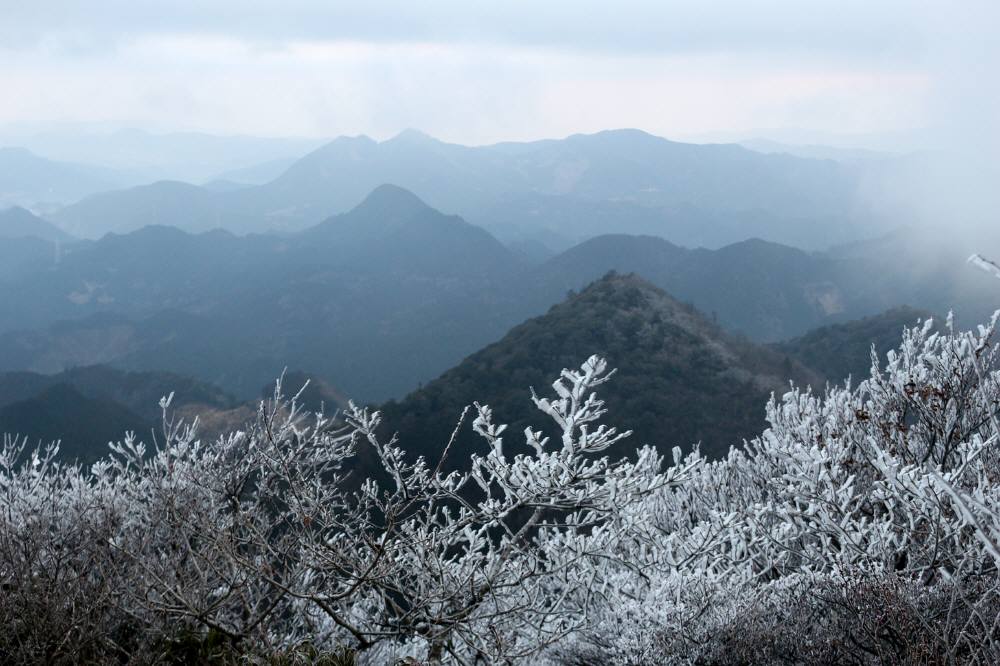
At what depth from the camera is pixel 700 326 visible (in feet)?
319

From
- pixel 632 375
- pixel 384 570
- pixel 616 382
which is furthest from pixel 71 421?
pixel 384 570

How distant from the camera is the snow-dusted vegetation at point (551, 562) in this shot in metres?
5.69

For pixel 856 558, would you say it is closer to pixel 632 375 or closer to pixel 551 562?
pixel 551 562

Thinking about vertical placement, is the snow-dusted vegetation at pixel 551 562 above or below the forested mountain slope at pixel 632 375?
above

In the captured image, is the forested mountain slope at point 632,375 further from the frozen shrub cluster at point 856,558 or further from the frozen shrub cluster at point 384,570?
the frozen shrub cluster at point 384,570

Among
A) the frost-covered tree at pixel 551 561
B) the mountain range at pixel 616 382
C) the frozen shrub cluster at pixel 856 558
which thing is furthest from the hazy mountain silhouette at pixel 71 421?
the frozen shrub cluster at pixel 856 558

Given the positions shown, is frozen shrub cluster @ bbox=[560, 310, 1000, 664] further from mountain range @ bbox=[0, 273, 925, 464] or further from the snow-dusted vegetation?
mountain range @ bbox=[0, 273, 925, 464]

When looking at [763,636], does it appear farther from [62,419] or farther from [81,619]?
[62,419]

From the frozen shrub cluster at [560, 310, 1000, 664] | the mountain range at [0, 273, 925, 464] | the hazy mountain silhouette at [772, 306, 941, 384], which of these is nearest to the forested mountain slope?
the mountain range at [0, 273, 925, 464]

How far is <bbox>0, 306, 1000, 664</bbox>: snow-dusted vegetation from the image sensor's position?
224 inches

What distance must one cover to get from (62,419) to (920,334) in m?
113

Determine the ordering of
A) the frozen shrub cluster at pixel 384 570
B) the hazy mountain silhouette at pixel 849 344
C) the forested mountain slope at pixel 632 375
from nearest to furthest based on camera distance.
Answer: the frozen shrub cluster at pixel 384 570
the forested mountain slope at pixel 632 375
the hazy mountain silhouette at pixel 849 344

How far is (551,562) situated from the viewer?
8.91 m

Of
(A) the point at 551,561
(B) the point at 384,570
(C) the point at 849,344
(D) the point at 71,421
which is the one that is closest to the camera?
(B) the point at 384,570
